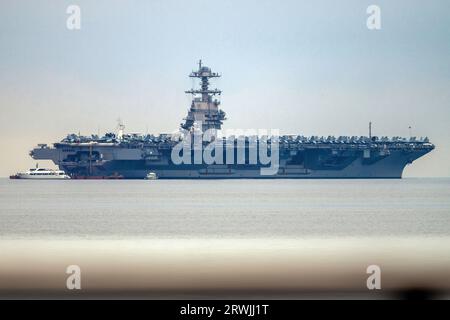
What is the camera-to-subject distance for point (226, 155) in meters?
90.8

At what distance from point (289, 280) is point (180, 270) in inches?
99.7

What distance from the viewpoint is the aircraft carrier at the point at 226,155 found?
88.8m

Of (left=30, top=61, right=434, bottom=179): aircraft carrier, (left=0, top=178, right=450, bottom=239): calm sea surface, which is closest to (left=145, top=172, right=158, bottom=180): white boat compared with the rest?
(left=30, top=61, right=434, bottom=179): aircraft carrier

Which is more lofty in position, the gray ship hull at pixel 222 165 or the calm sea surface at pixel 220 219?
the gray ship hull at pixel 222 165

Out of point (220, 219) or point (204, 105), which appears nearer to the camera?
point (220, 219)

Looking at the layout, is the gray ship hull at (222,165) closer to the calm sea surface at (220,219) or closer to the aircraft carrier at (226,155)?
the aircraft carrier at (226,155)

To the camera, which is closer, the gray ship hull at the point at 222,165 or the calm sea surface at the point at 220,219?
the calm sea surface at the point at 220,219

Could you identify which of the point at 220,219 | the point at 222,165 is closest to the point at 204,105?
the point at 222,165

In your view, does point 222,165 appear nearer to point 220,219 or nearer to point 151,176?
point 151,176

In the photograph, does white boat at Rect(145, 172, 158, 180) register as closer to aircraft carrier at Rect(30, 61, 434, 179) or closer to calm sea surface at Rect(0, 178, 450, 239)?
aircraft carrier at Rect(30, 61, 434, 179)

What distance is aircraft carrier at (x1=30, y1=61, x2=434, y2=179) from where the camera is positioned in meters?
88.8

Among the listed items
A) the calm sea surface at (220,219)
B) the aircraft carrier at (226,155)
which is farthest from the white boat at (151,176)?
the calm sea surface at (220,219)

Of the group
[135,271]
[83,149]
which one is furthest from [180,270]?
[83,149]
